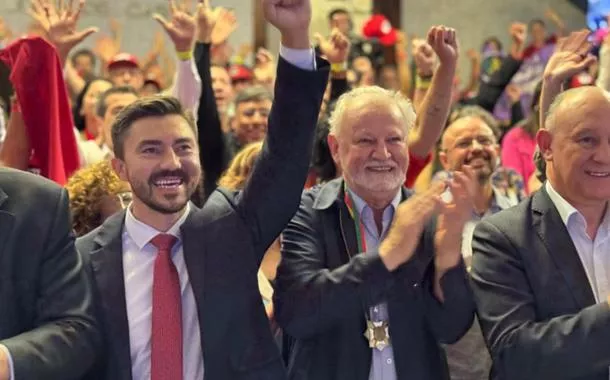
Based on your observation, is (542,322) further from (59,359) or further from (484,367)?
(59,359)

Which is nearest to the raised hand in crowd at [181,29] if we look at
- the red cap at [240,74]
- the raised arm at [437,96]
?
the raised arm at [437,96]

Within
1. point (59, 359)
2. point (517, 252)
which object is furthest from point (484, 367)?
point (59, 359)

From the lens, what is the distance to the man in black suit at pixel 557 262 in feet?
8.17

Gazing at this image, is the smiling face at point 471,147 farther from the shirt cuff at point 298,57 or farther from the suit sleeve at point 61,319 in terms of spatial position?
the suit sleeve at point 61,319

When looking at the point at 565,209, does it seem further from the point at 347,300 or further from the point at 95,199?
the point at 95,199

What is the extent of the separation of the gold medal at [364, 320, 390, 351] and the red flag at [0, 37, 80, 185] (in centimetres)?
134

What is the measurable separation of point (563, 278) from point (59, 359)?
1151 mm

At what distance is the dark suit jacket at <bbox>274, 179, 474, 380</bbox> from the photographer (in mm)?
A: 2520

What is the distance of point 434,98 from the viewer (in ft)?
11.5

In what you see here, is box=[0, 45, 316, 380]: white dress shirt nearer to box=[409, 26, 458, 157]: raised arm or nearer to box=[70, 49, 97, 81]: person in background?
box=[409, 26, 458, 157]: raised arm

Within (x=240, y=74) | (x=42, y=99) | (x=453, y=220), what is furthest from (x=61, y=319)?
(x=240, y=74)

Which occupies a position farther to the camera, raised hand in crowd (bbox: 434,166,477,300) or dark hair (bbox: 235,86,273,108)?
dark hair (bbox: 235,86,273,108)

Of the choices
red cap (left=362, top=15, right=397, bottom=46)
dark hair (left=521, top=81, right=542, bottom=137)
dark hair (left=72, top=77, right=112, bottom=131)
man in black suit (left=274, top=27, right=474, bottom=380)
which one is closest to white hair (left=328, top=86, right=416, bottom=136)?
man in black suit (left=274, top=27, right=474, bottom=380)

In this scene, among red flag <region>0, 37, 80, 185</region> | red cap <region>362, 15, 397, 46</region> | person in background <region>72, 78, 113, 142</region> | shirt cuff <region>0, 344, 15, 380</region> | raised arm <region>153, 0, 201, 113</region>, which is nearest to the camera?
shirt cuff <region>0, 344, 15, 380</region>
